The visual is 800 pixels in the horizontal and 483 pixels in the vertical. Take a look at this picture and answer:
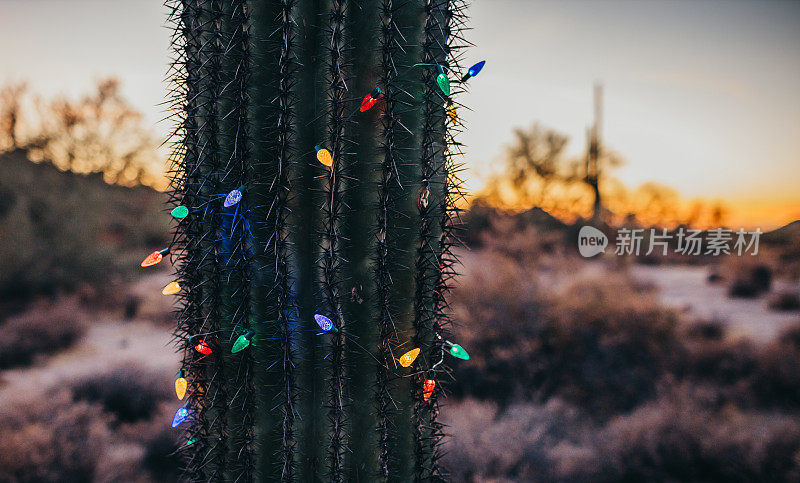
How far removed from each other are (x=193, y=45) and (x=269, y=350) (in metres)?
0.91

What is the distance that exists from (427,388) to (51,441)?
120 inches

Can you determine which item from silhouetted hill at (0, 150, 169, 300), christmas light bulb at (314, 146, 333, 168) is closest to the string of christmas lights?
christmas light bulb at (314, 146, 333, 168)

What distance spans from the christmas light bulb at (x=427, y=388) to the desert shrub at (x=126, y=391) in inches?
130

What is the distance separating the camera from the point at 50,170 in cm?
959

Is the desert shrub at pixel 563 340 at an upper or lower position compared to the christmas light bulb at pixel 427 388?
upper

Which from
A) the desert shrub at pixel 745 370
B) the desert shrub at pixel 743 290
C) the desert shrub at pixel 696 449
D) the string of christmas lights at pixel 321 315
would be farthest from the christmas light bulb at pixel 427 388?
the desert shrub at pixel 743 290

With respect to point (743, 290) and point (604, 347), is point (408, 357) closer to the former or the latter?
point (604, 347)

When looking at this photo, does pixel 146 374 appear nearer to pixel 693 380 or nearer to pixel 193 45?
pixel 193 45

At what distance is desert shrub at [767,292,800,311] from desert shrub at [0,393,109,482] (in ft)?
29.8

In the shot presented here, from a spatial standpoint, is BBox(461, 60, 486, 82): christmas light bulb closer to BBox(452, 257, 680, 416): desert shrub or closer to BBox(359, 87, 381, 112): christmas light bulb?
BBox(359, 87, 381, 112): christmas light bulb

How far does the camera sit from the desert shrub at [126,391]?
3.73 meters

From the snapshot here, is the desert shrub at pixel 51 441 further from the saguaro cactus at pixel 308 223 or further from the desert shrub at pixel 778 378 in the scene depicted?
the desert shrub at pixel 778 378

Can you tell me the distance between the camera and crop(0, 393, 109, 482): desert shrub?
270cm

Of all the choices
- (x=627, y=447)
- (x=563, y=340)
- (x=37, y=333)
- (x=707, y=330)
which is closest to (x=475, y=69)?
(x=627, y=447)
